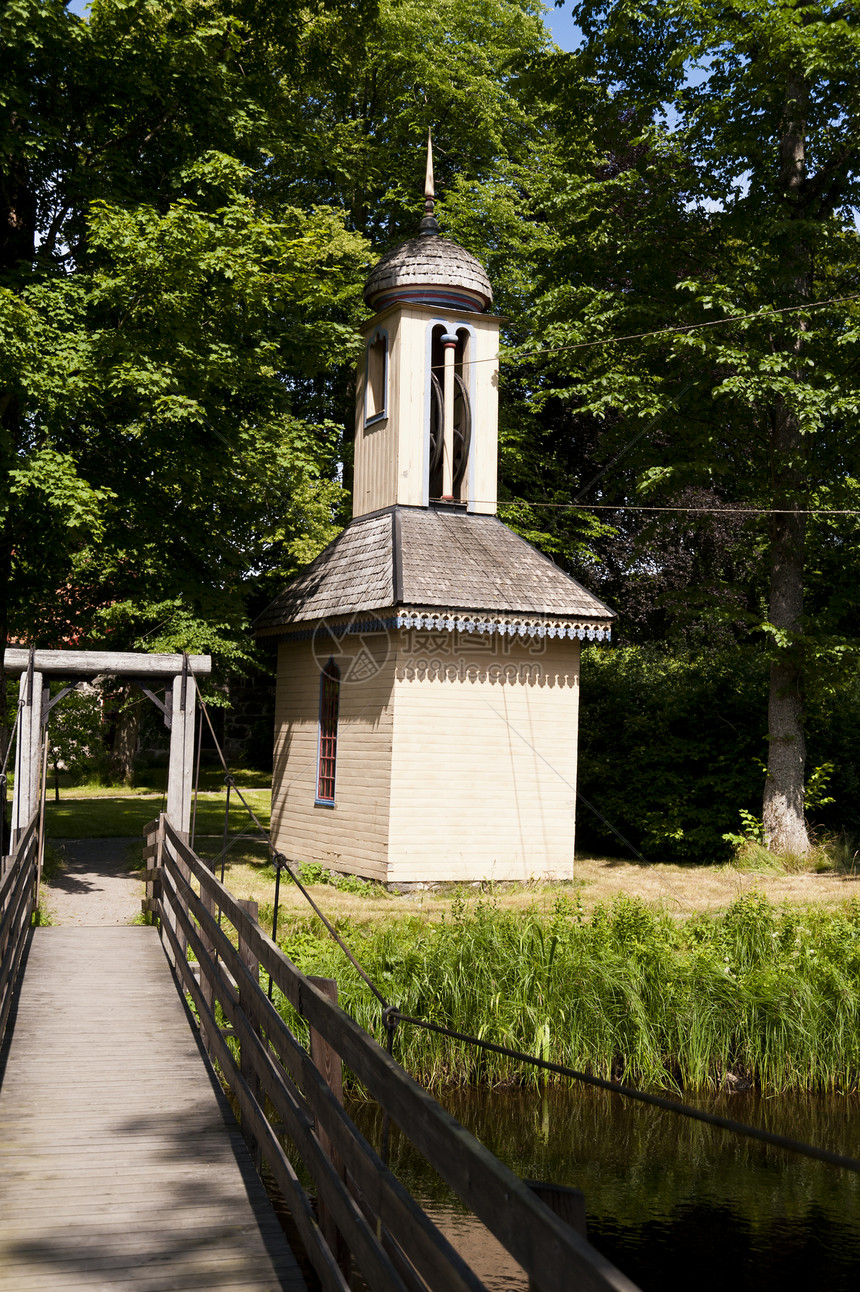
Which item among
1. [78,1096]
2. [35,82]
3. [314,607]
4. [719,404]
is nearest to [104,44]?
[35,82]

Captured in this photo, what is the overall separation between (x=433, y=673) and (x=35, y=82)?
8.78 meters

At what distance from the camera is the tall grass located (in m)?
8.54

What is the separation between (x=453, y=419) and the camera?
1602cm

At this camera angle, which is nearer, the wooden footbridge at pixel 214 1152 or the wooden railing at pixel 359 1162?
the wooden railing at pixel 359 1162

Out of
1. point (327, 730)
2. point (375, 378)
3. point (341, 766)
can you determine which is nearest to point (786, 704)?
point (341, 766)

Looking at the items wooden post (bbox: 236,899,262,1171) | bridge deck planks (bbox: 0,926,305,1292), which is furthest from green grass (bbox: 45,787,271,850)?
wooden post (bbox: 236,899,262,1171)

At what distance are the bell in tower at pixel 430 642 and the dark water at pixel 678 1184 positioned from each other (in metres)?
5.79

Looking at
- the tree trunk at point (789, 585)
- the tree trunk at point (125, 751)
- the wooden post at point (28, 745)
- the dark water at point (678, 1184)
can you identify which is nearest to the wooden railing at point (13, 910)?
the wooden post at point (28, 745)

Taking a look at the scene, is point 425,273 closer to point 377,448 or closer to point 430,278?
point 430,278

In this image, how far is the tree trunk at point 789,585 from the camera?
15984mm

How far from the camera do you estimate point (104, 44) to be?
13562 millimetres

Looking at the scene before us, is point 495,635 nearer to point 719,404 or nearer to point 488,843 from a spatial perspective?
point 488,843

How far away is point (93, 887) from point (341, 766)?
11.5ft

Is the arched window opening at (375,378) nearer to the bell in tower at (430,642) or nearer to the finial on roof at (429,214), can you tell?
the bell in tower at (430,642)
